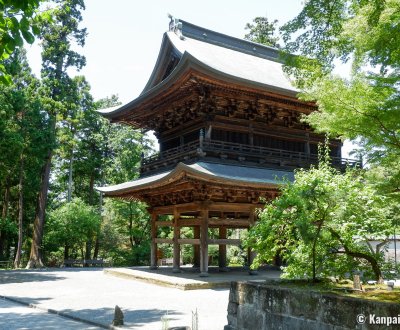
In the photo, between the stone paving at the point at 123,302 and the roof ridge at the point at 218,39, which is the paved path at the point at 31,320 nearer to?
the stone paving at the point at 123,302

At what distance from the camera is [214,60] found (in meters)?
18.5

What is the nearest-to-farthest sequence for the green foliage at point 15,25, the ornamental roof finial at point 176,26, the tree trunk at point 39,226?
the green foliage at point 15,25 < the ornamental roof finial at point 176,26 < the tree trunk at point 39,226

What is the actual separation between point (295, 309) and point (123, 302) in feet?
21.5

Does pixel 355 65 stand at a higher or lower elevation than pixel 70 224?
higher

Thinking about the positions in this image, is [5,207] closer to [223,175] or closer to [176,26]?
[176,26]

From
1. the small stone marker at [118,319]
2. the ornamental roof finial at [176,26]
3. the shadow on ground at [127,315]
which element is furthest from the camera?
the ornamental roof finial at [176,26]

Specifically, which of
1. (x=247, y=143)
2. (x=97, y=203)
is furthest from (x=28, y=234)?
(x=247, y=143)

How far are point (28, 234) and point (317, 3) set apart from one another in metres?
35.5

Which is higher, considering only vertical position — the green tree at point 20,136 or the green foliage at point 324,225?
the green tree at point 20,136

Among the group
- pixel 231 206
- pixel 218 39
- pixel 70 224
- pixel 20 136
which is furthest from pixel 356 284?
pixel 70 224

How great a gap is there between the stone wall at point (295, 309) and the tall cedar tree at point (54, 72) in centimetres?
2290

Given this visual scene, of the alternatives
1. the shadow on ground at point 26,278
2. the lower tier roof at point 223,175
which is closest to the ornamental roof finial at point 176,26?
the lower tier roof at point 223,175

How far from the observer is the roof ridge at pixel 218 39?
20906 mm

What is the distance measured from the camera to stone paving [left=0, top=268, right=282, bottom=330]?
342 inches
